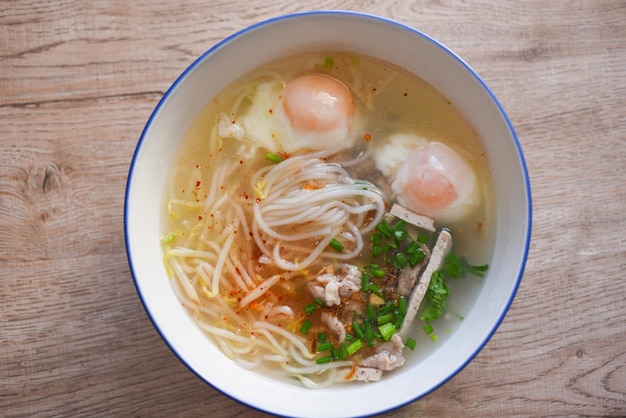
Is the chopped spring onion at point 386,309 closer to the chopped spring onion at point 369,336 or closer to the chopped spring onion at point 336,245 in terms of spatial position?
the chopped spring onion at point 369,336

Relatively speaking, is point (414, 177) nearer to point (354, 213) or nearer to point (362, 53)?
point (354, 213)

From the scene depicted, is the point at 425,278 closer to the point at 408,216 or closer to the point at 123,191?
the point at 408,216

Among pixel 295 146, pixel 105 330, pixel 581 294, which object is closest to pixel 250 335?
pixel 105 330

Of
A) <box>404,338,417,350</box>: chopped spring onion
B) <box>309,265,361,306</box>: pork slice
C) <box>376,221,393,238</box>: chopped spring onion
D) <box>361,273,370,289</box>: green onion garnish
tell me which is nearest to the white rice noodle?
<box>309,265,361,306</box>: pork slice

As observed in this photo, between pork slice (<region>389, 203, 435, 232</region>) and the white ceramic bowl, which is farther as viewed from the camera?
pork slice (<region>389, 203, 435, 232</region>)

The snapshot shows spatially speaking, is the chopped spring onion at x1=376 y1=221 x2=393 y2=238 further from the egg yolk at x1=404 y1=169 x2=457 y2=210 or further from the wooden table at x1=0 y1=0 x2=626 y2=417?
the wooden table at x1=0 y1=0 x2=626 y2=417
